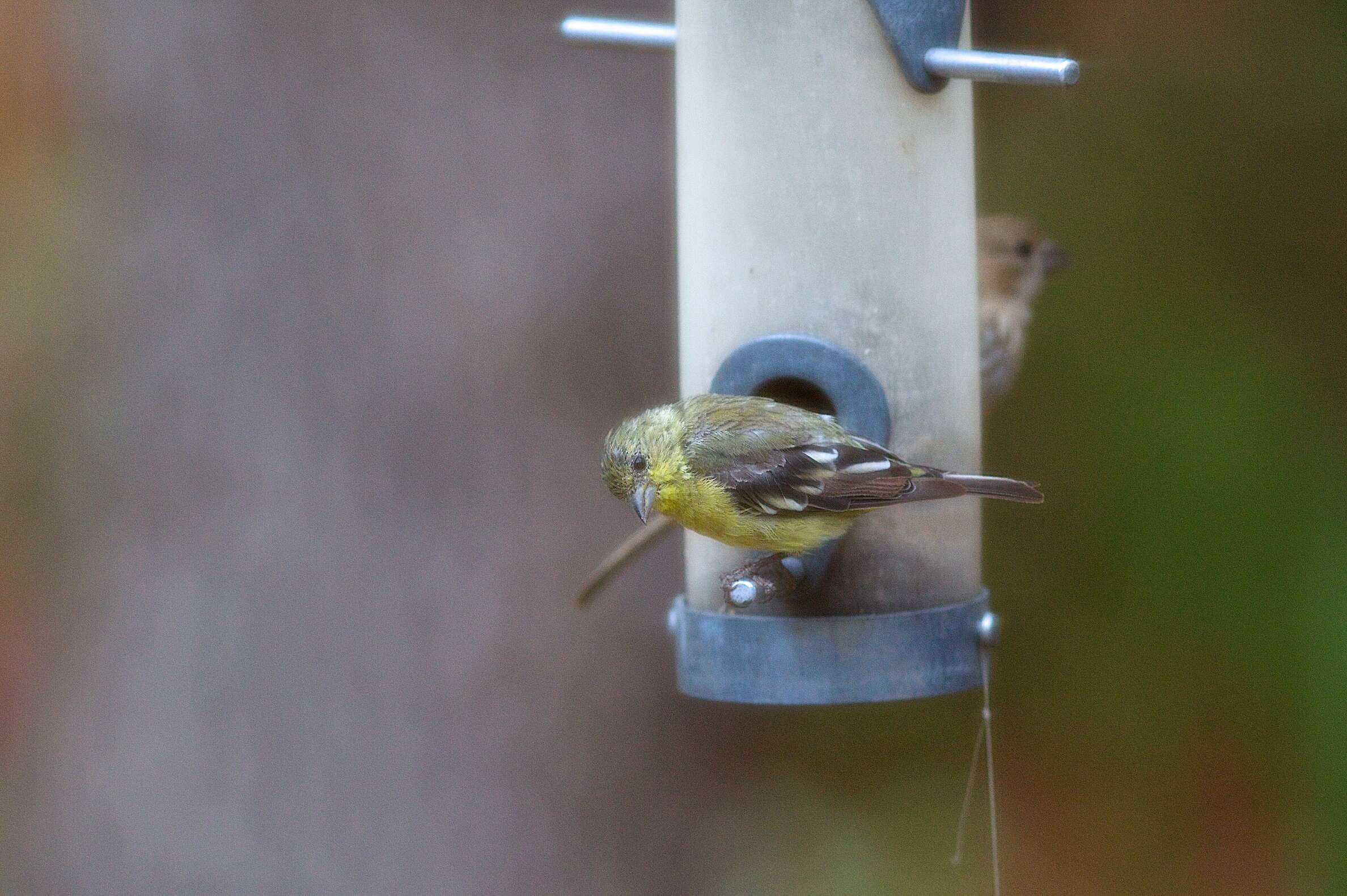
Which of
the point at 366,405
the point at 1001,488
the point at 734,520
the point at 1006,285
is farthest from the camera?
the point at 1006,285

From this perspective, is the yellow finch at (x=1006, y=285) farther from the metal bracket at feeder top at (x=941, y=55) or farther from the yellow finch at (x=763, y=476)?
the yellow finch at (x=763, y=476)

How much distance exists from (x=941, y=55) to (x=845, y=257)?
58 centimetres

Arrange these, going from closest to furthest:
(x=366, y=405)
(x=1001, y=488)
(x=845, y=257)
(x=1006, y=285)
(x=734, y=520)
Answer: (x=1001, y=488) → (x=734, y=520) → (x=845, y=257) → (x=366, y=405) → (x=1006, y=285)

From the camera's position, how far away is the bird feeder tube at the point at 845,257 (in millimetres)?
4199

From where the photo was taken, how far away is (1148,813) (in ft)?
18.8

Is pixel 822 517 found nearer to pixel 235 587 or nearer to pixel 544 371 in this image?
pixel 544 371

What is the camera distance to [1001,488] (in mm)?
3816

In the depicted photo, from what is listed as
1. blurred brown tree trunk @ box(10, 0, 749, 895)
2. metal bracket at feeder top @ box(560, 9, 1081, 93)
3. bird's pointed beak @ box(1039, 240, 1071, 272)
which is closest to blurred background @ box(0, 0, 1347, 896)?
blurred brown tree trunk @ box(10, 0, 749, 895)

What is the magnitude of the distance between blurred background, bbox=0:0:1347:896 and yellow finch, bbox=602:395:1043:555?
178 cm

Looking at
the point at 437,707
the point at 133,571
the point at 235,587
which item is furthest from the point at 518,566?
the point at 133,571

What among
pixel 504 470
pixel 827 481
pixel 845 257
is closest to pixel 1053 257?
pixel 845 257

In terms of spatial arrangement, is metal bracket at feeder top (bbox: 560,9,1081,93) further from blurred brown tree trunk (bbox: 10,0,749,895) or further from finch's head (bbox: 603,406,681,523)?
blurred brown tree trunk (bbox: 10,0,749,895)

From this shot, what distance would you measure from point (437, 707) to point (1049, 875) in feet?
7.83

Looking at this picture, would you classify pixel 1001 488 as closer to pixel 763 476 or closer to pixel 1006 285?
pixel 763 476
